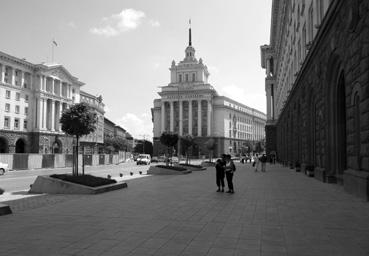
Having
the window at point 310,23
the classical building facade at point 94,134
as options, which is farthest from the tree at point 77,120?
the classical building facade at point 94,134

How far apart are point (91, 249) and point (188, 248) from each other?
162cm

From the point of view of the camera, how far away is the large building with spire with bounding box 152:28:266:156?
411 ft

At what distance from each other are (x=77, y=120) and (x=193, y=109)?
110391mm

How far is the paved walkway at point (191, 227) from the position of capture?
6.06 m

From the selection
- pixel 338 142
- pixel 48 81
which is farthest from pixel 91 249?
pixel 48 81

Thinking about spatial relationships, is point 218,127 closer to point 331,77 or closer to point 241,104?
point 241,104

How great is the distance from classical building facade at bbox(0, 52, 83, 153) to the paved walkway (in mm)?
69045

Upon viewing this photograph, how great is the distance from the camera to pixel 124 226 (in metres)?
7.94

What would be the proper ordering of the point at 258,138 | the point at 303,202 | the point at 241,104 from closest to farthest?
the point at 303,202 → the point at 241,104 → the point at 258,138

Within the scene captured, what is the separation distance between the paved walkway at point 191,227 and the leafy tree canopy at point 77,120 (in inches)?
236

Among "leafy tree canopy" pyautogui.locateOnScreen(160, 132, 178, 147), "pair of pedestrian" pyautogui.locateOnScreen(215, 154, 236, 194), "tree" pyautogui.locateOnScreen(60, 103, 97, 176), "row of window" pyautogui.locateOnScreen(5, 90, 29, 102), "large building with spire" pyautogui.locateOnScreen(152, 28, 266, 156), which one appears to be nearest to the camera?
"pair of pedestrian" pyautogui.locateOnScreen(215, 154, 236, 194)

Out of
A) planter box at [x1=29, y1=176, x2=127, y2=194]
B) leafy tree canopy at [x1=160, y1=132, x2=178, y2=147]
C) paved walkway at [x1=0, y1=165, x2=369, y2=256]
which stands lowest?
paved walkway at [x1=0, y1=165, x2=369, y2=256]

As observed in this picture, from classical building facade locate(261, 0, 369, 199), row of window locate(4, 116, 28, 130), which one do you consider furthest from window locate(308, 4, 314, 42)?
row of window locate(4, 116, 28, 130)

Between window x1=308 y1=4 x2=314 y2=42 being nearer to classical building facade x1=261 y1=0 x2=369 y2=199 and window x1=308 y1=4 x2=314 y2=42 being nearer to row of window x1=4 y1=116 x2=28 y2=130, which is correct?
classical building facade x1=261 y1=0 x2=369 y2=199
